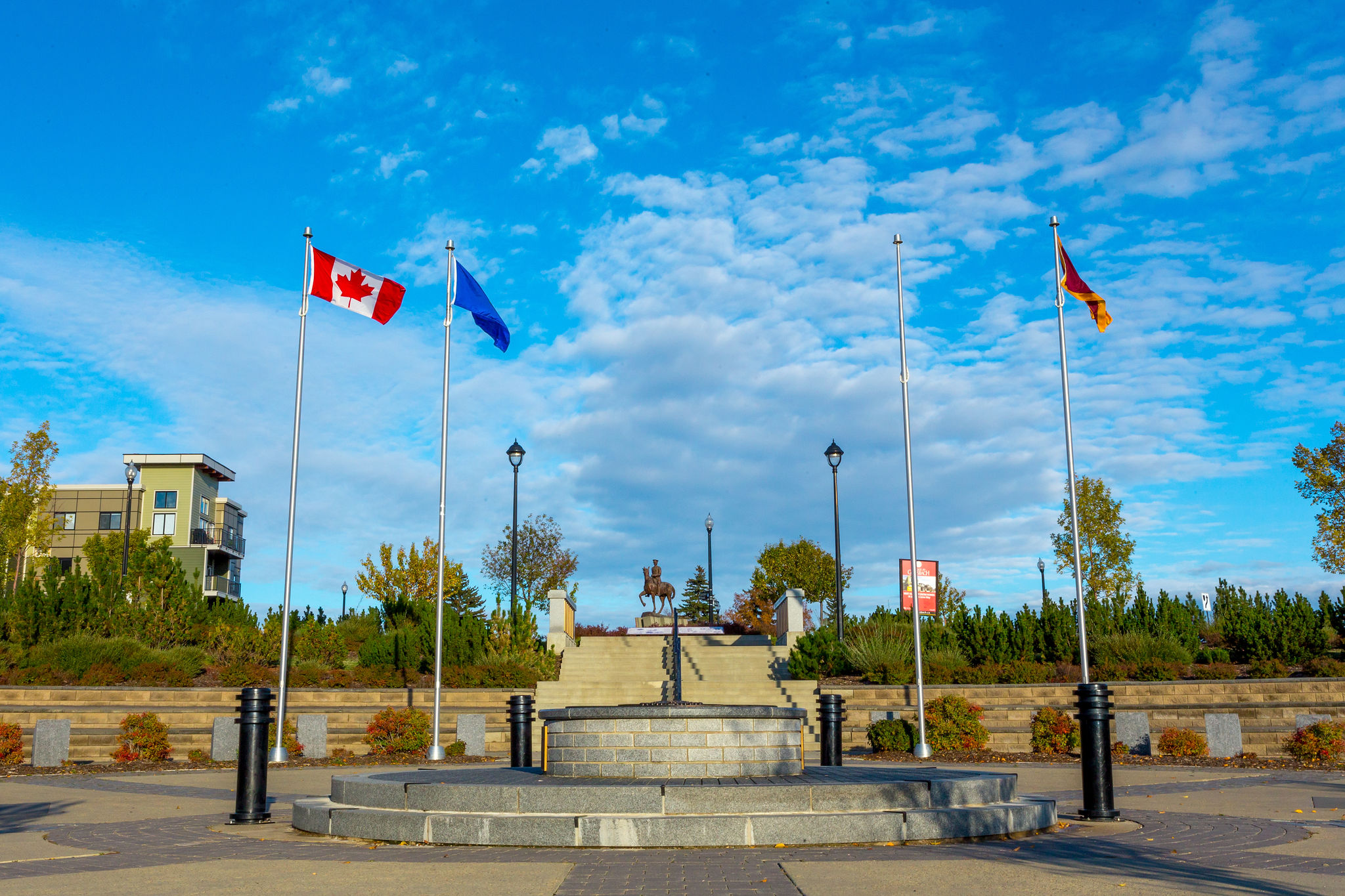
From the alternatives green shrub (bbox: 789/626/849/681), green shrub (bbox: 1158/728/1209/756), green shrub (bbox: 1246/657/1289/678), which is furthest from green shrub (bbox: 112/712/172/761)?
green shrub (bbox: 1246/657/1289/678)

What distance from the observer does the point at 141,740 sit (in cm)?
1745

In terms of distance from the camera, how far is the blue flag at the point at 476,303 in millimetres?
19875

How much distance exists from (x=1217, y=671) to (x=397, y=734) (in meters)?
17.2

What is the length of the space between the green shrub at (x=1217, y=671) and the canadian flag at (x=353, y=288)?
1879cm

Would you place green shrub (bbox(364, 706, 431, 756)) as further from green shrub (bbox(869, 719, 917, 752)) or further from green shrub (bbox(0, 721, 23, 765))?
green shrub (bbox(869, 719, 917, 752))

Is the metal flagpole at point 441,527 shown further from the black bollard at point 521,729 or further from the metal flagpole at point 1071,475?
the metal flagpole at point 1071,475

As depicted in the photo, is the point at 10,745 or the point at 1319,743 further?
the point at 10,745

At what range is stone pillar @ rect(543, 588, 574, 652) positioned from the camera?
2861cm

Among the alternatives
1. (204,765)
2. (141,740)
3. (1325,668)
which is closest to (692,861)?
(204,765)

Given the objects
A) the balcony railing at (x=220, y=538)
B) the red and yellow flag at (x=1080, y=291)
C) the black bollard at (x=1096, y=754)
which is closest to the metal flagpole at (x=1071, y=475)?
the red and yellow flag at (x=1080, y=291)

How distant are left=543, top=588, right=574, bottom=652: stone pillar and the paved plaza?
17.4 m

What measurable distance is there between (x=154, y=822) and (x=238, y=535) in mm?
68576

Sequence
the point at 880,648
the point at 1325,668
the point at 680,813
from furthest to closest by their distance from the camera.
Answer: the point at 880,648, the point at 1325,668, the point at 680,813

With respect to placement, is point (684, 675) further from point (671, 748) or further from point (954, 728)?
point (671, 748)
